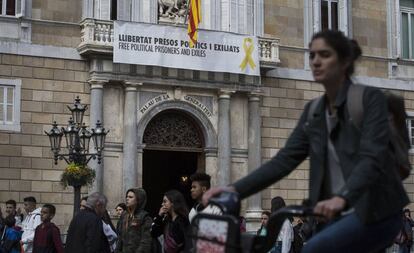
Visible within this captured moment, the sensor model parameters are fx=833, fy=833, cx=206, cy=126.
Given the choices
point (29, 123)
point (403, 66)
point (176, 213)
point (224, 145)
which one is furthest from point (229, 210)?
point (403, 66)

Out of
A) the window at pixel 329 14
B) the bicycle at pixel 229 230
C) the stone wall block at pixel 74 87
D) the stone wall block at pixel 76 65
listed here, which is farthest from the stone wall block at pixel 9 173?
the bicycle at pixel 229 230

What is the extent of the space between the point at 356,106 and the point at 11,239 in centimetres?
1283

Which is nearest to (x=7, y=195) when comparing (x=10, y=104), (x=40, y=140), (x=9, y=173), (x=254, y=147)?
(x=9, y=173)

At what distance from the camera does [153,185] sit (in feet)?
92.2

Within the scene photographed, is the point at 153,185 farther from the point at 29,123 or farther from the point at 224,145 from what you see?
the point at 29,123

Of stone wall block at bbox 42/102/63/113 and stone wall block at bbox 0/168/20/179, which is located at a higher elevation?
stone wall block at bbox 42/102/63/113

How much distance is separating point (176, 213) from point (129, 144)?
1270 centimetres

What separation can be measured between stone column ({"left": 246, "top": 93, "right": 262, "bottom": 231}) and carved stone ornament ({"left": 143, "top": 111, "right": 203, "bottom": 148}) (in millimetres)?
1478

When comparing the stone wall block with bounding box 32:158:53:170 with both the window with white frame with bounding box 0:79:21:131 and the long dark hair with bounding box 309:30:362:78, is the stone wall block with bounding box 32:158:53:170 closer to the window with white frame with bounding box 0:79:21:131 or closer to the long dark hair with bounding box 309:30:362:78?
the window with white frame with bounding box 0:79:21:131

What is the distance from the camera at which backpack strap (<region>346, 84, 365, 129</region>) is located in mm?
3707

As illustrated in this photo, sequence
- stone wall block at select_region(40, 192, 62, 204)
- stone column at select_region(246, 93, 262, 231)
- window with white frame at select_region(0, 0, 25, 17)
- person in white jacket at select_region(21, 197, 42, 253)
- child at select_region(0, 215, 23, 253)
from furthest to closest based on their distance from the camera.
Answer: stone column at select_region(246, 93, 262, 231), window with white frame at select_region(0, 0, 25, 17), stone wall block at select_region(40, 192, 62, 204), child at select_region(0, 215, 23, 253), person in white jacket at select_region(21, 197, 42, 253)

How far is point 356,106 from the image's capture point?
3.71m

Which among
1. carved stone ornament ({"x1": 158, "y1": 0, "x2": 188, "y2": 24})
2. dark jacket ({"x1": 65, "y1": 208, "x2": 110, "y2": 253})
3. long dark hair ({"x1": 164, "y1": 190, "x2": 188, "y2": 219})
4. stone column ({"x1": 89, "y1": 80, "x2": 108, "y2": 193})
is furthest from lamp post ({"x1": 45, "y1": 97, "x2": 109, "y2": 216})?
long dark hair ({"x1": 164, "y1": 190, "x2": 188, "y2": 219})

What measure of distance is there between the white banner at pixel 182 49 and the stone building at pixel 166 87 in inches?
14.8
